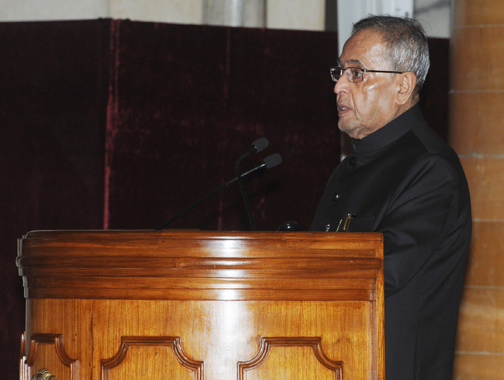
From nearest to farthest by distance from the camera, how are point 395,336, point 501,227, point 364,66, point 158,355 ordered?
point 158,355 < point 395,336 < point 364,66 < point 501,227

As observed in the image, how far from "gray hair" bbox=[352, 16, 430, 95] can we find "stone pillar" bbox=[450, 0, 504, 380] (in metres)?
1.89

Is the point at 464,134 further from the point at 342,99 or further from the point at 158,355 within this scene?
the point at 158,355

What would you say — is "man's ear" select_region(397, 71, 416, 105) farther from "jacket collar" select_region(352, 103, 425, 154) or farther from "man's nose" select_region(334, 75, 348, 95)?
"man's nose" select_region(334, 75, 348, 95)

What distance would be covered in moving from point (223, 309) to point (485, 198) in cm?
273

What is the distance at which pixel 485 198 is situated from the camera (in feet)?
11.5

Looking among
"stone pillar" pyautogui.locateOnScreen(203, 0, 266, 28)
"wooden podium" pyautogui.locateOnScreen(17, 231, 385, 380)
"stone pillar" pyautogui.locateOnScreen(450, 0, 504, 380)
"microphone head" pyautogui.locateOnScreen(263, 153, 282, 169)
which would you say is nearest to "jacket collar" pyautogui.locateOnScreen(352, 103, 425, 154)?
"microphone head" pyautogui.locateOnScreen(263, 153, 282, 169)

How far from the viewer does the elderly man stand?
4.50 ft

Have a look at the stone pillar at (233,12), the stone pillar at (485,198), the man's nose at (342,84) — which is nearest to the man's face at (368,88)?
the man's nose at (342,84)

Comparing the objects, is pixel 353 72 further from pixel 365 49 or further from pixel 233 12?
pixel 233 12

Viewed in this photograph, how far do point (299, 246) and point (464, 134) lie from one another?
2.76 meters

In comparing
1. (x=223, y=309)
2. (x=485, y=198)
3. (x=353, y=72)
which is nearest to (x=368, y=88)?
(x=353, y=72)

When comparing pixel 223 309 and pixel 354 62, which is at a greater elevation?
pixel 354 62

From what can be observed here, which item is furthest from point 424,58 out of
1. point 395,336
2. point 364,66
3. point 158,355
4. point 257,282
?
point 158,355

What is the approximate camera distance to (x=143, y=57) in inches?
139
